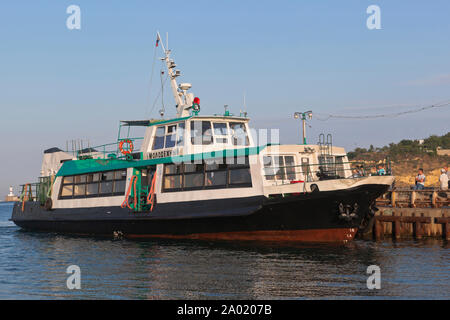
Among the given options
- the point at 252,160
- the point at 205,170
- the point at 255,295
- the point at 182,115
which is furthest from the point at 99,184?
the point at 255,295

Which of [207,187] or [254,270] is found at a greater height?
[207,187]

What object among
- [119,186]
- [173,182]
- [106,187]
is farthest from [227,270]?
[106,187]

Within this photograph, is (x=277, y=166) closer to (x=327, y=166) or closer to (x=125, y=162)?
(x=327, y=166)

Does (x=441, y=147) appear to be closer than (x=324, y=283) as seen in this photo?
No

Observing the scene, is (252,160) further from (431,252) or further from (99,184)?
(99,184)

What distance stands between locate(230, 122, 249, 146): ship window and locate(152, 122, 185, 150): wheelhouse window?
218 cm

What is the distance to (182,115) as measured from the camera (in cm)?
2305

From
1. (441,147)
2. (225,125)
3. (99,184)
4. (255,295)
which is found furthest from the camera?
(441,147)

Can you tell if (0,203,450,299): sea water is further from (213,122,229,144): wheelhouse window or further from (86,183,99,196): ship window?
(213,122,229,144): wheelhouse window

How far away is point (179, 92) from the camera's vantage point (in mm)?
23859

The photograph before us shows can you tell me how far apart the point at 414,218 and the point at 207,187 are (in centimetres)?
910

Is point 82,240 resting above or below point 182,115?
below

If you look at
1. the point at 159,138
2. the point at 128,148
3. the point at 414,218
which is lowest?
the point at 414,218

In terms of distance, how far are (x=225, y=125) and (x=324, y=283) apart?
1058 centimetres
